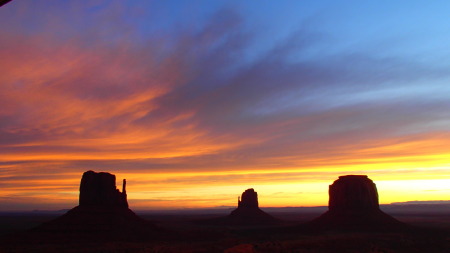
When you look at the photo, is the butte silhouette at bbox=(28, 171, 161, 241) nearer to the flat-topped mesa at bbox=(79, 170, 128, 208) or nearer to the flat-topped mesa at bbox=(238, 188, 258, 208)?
the flat-topped mesa at bbox=(79, 170, 128, 208)

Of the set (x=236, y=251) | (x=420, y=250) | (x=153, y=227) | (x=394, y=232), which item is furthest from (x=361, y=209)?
(x=236, y=251)

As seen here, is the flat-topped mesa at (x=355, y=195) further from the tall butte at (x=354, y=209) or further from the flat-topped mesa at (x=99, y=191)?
the flat-topped mesa at (x=99, y=191)

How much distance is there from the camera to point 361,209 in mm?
83562

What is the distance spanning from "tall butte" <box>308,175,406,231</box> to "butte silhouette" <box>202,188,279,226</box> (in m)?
41.4

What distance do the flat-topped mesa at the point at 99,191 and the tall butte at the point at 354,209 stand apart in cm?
4430

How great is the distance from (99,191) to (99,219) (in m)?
7.16

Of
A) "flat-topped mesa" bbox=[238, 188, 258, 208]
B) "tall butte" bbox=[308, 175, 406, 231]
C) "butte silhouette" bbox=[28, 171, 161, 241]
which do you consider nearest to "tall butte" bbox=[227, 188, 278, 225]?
"flat-topped mesa" bbox=[238, 188, 258, 208]

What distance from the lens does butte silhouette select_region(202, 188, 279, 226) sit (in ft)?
416

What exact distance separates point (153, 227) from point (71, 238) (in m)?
15.7

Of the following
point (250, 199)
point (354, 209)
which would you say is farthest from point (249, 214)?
point (354, 209)

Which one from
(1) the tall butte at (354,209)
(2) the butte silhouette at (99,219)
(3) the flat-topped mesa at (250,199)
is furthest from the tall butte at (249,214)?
(2) the butte silhouette at (99,219)

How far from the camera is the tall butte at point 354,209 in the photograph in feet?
258

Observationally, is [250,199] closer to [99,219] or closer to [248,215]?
[248,215]

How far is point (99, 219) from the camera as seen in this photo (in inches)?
2596
